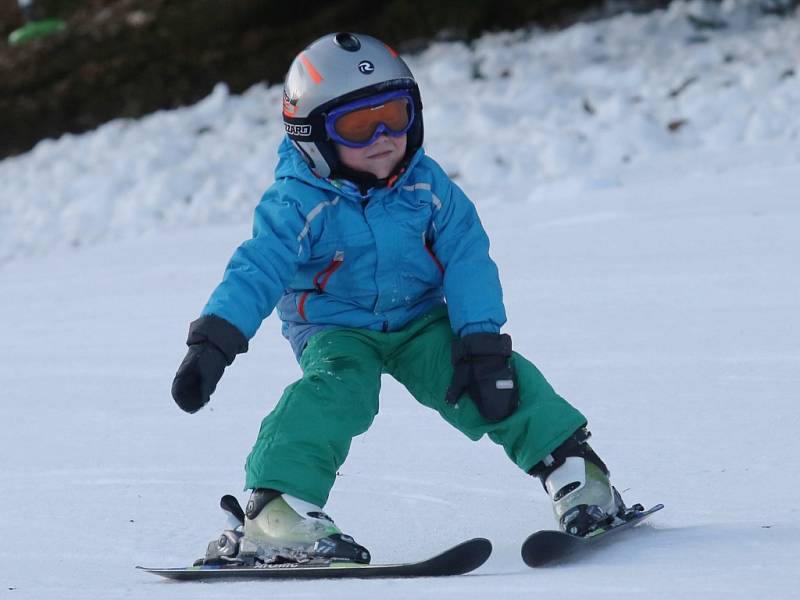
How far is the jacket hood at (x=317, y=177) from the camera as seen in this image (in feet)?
10.6

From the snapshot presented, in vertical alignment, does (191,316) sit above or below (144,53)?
below

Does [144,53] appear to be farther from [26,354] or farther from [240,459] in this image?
[240,459]

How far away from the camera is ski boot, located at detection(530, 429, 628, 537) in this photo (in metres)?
3.05

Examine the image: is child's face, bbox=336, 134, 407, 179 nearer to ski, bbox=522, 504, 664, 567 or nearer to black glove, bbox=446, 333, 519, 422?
black glove, bbox=446, 333, 519, 422

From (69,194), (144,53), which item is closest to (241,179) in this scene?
(69,194)

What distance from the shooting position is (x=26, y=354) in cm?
575

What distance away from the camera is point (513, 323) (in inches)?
214

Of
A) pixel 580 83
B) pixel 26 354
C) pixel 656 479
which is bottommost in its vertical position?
pixel 656 479

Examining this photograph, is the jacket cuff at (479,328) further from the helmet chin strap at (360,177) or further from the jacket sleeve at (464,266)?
the helmet chin strap at (360,177)

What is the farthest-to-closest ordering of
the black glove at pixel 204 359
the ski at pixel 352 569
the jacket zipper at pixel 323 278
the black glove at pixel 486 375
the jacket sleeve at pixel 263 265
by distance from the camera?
1. the jacket zipper at pixel 323 278
2. the black glove at pixel 486 375
3. the jacket sleeve at pixel 263 265
4. the black glove at pixel 204 359
5. the ski at pixel 352 569

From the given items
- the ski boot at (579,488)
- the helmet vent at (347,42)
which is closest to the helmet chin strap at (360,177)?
the helmet vent at (347,42)

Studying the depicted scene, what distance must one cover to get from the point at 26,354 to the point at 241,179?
407cm

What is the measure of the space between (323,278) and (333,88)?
0.48m

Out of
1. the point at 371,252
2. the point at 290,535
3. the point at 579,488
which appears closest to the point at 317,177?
the point at 371,252
